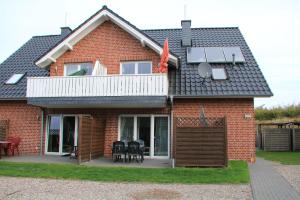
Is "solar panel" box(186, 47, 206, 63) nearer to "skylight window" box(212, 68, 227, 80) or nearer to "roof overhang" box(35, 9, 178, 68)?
"skylight window" box(212, 68, 227, 80)

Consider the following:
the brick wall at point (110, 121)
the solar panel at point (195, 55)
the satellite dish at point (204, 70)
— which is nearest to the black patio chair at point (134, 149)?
the brick wall at point (110, 121)

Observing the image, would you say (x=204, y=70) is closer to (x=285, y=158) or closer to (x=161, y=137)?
(x=161, y=137)

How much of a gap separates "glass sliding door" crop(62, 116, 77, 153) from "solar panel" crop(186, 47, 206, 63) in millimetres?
6860

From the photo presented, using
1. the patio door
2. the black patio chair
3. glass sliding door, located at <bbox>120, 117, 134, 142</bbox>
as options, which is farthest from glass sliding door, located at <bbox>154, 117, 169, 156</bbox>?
the patio door

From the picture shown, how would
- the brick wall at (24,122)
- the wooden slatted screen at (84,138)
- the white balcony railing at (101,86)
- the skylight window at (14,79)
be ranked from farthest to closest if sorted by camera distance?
the skylight window at (14,79) < the brick wall at (24,122) < the white balcony railing at (101,86) < the wooden slatted screen at (84,138)

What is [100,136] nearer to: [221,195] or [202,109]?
[202,109]

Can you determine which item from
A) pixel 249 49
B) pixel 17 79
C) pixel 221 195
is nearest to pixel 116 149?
pixel 221 195

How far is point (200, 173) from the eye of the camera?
A: 11.8 m

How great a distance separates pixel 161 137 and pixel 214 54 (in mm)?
5533

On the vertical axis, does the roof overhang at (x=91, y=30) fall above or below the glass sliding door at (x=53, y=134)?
above

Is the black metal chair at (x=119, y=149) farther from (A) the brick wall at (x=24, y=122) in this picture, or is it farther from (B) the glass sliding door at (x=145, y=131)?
(A) the brick wall at (x=24, y=122)

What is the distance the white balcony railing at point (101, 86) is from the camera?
15648 millimetres

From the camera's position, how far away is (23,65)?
69.4ft

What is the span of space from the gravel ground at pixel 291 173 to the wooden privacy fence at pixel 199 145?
2.28 meters
